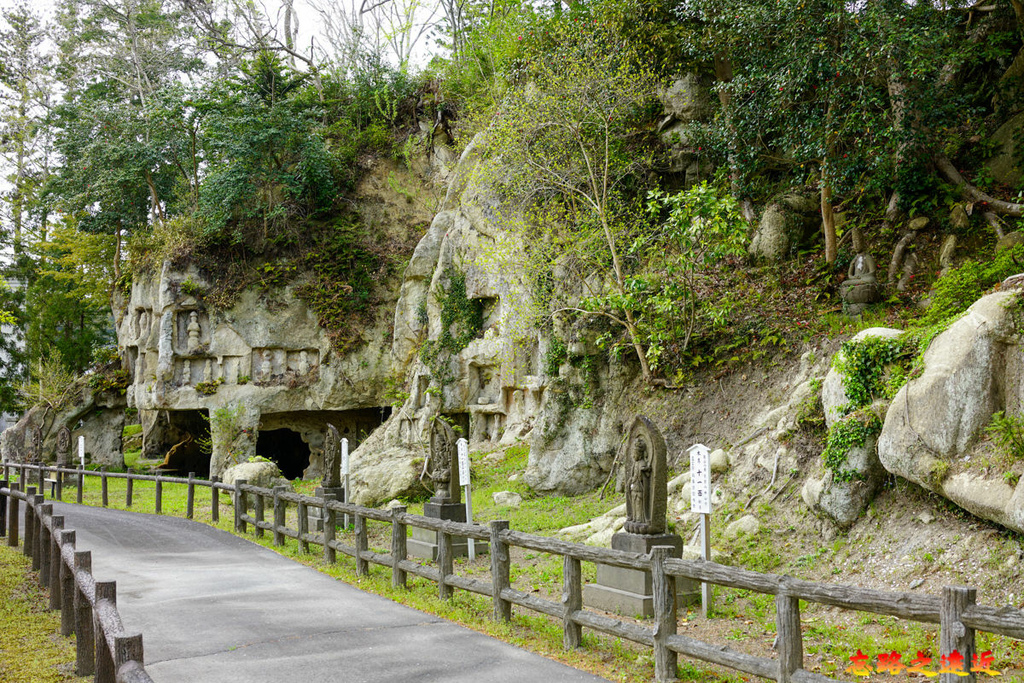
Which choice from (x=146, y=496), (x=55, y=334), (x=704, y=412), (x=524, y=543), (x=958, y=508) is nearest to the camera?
(x=524, y=543)

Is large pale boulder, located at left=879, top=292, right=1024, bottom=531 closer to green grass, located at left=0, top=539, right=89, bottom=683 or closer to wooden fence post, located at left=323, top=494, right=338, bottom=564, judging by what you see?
wooden fence post, located at left=323, top=494, right=338, bottom=564

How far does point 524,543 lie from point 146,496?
17311mm

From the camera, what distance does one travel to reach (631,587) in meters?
7.32

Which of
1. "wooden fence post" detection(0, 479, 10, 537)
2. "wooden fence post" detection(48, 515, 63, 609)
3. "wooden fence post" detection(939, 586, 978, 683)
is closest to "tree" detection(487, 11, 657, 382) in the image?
"wooden fence post" detection(48, 515, 63, 609)

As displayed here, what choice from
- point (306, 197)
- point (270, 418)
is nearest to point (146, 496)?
point (270, 418)

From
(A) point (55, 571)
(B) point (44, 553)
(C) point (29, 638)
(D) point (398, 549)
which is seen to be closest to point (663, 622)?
(D) point (398, 549)

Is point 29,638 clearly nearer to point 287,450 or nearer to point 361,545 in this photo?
point 361,545

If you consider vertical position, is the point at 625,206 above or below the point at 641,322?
above

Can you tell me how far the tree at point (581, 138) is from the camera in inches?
553

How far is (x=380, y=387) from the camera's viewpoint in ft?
83.5

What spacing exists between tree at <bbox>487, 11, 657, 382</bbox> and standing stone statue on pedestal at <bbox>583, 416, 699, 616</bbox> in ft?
18.2

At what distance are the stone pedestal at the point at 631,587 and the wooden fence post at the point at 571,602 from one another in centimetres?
83

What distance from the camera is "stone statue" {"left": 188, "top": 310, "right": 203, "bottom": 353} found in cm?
2456

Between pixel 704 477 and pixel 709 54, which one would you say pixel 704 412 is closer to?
pixel 704 477
